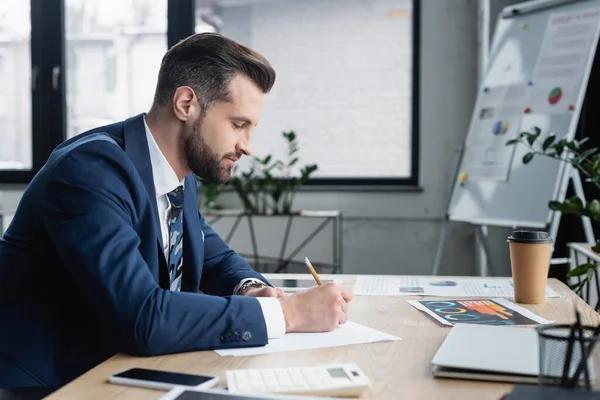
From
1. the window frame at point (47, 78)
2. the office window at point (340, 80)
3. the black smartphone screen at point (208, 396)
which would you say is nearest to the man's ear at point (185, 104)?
the black smartphone screen at point (208, 396)

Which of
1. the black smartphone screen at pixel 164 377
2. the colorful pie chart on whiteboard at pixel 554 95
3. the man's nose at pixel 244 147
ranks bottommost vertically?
the black smartphone screen at pixel 164 377

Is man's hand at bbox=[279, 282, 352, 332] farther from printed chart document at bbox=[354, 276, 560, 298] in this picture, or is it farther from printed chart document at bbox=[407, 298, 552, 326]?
printed chart document at bbox=[354, 276, 560, 298]

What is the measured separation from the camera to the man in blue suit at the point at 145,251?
1054 millimetres

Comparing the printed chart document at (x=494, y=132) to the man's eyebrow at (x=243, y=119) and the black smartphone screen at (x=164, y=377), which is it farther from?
the black smartphone screen at (x=164, y=377)

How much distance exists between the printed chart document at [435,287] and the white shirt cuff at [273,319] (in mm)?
413

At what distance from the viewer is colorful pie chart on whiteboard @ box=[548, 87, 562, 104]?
2971 mm

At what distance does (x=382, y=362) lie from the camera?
94 cm

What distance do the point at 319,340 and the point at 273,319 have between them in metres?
0.08

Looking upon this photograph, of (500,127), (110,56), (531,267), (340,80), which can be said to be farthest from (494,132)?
(110,56)

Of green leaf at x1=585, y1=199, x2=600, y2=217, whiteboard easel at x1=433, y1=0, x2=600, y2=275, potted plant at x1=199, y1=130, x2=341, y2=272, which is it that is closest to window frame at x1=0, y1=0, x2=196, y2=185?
potted plant at x1=199, y1=130, x2=341, y2=272

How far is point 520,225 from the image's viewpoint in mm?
2969

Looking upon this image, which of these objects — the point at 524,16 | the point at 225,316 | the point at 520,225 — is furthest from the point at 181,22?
the point at 225,316

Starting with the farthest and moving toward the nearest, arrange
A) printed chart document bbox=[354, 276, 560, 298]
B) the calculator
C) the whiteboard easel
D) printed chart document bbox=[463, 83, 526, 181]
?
printed chart document bbox=[463, 83, 526, 181], the whiteboard easel, printed chart document bbox=[354, 276, 560, 298], the calculator

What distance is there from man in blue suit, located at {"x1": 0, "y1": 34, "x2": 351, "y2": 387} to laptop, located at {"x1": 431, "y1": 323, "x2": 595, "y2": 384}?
0.25 meters
